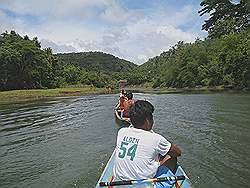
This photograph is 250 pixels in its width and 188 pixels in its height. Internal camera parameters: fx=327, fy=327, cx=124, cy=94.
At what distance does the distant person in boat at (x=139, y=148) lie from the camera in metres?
5.00

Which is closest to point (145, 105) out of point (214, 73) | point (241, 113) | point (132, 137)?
point (132, 137)

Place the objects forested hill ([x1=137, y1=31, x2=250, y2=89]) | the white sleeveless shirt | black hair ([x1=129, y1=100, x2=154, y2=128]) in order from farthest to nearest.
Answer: forested hill ([x1=137, y1=31, x2=250, y2=89])
black hair ([x1=129, y1=100, x2=154, y2=128])
the white sleeveless shirt

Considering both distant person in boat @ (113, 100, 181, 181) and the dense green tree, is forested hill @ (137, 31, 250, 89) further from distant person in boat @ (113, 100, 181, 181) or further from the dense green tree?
distant person in boat @ (113, 100, 181, 181)

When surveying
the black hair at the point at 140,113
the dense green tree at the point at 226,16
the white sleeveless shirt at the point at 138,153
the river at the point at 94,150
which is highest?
the dense green tree at the point at 226,16

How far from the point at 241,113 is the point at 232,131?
669cm

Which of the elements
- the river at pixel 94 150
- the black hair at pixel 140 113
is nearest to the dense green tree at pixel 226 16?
the river at pixel 94 150

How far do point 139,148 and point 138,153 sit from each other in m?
0.08

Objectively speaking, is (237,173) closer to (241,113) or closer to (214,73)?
(241,113)

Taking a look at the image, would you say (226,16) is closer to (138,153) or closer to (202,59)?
(202,59)

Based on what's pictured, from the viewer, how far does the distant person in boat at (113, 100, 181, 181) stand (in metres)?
5.00

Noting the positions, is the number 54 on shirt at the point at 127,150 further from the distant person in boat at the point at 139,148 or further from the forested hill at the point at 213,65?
the forested hill at the point at 213,65

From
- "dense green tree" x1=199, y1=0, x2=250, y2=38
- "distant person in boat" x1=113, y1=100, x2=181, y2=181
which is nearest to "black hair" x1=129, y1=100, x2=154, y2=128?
"distant person in boat" x1=113, y1=100, x2=181, y2=181

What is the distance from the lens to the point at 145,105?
205 inches

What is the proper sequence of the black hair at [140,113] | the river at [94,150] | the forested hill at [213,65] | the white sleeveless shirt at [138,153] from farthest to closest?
the forested hill at [213,65] < the river at [94,150] < the black hair at [140,113] < the white sleeveless shirt at [138,153]
